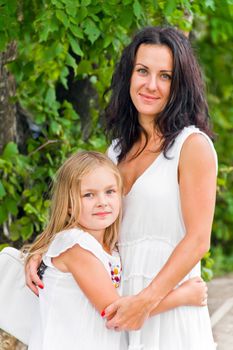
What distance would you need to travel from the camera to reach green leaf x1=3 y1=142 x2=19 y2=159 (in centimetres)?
439

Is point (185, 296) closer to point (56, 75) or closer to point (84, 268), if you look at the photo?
point (84, 268)

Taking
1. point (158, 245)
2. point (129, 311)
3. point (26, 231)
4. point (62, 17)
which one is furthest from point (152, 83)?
point (26, 231)

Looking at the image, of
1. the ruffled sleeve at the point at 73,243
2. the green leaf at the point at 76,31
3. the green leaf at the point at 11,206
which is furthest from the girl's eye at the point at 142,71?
the green leaf at the point at 11,206

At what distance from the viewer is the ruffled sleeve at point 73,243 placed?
2881 mm

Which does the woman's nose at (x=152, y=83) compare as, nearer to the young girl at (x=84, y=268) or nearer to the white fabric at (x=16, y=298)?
the young girl at (x=84, y=268)

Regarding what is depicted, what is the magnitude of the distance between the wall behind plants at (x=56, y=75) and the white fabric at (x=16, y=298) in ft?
3.26

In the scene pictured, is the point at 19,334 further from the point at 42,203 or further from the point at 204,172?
the point at 42,203

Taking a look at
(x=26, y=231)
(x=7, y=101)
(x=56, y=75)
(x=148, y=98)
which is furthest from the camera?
(x=56, y=75)

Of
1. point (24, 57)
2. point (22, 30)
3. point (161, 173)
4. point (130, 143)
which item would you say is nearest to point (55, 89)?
point (24, 57)

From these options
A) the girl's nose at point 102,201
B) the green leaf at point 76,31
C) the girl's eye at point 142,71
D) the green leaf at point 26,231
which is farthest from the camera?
the green leaf at point 26,231

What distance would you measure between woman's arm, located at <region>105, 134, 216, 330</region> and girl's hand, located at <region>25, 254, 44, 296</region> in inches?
13.5

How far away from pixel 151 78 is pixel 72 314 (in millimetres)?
827

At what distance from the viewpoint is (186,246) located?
9.27ft

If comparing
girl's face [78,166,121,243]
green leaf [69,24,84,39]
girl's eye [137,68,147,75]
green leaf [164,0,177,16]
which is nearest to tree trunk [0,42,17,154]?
green leaf [69,24,84,39]
